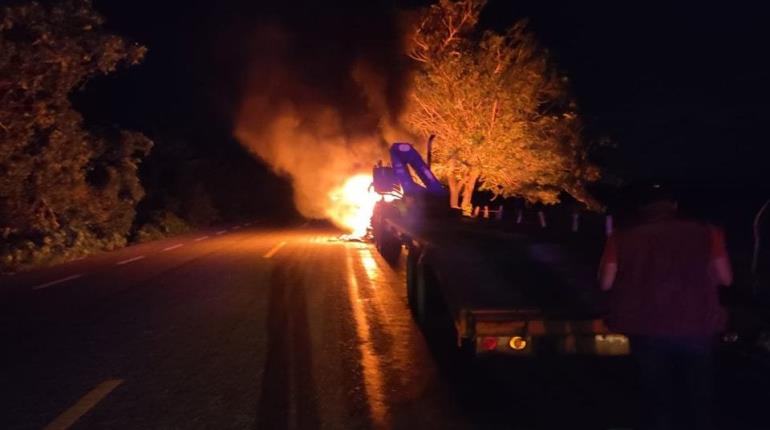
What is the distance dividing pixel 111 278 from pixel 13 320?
4.73m

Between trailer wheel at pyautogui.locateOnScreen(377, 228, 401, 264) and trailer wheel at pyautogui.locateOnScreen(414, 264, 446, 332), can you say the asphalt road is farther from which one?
trailer wheel at pyautogui.locateOnScreen(377, 228, 401, 264)

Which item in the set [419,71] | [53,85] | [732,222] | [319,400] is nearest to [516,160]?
[419,71]

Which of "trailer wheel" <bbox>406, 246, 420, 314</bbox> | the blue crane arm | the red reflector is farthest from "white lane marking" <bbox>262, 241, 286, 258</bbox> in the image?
the red reflector

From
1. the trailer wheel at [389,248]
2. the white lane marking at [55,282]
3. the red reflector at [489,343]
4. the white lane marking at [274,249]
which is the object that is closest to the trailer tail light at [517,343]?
the red reflector at [489,343]

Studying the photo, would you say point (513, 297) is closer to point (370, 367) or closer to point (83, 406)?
point (370, 367)

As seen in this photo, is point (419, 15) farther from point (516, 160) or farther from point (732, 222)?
point (732, 222)

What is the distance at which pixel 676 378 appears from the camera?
395 cm

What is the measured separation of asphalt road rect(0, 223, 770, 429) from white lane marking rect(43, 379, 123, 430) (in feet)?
0.06

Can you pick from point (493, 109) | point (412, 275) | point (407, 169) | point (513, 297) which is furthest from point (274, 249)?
point (513, 297)

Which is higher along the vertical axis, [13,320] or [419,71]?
[419,71]

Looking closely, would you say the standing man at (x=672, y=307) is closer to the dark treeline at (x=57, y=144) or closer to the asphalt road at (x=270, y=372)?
the asphalt road at (x=270, y=372)

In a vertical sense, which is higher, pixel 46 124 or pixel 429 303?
pixel 46 124

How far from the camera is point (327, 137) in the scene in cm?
2838

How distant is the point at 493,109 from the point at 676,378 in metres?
23.7
